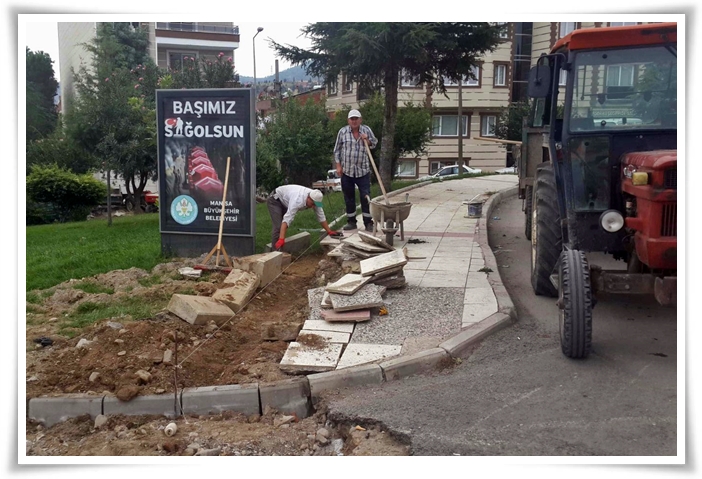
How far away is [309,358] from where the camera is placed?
6074mm

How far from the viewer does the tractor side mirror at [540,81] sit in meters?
6.68

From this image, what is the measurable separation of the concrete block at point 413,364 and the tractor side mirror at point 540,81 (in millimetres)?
2569

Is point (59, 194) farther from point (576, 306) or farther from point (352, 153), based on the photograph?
point (576, 306)

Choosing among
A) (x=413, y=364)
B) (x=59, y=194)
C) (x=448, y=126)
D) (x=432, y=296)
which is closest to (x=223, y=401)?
(x=413, y=364)

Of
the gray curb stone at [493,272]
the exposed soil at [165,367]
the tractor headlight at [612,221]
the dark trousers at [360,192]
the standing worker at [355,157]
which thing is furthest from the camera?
the dark trousers at [360,192]

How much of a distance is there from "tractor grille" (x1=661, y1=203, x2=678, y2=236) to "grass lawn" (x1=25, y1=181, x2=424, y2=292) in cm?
614

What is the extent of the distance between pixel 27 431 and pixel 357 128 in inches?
273

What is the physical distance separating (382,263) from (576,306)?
267 cm

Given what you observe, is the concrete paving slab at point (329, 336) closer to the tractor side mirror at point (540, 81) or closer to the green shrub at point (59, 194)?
the tractor side mirror at point (540, 81)

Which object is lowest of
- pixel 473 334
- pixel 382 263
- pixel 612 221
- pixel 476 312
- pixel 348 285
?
pixel 473 334

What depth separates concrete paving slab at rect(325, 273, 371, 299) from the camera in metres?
7.23

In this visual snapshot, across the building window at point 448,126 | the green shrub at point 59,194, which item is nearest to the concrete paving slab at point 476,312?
the green shrub at point 59,194
